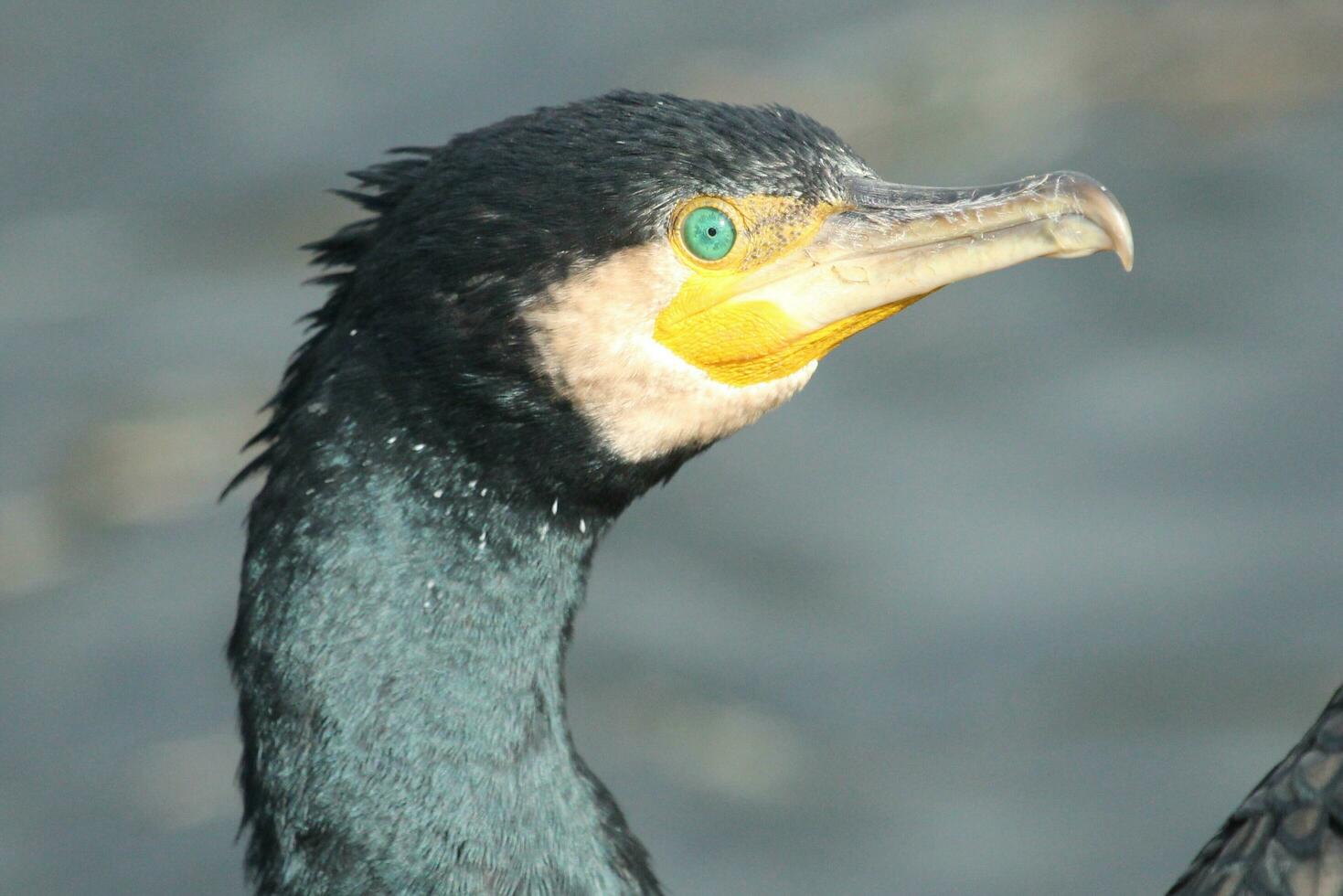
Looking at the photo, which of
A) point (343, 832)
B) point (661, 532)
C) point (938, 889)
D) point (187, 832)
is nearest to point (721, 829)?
point (938, 889)

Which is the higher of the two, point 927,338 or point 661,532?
point 927,338

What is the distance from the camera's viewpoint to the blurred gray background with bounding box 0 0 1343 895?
6.67 meters

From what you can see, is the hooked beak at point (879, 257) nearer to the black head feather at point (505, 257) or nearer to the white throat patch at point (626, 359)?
the white throat patch at point (626, 359)

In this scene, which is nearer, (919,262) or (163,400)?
(919,262)

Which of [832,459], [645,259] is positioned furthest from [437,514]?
[832,459]

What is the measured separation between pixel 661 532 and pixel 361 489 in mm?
4014

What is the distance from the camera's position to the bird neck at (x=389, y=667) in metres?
3.37

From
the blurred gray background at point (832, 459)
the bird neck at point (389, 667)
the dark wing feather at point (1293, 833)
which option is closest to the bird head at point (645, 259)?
the bird neck at point (389, 667)

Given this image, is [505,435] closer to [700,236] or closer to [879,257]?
[700,236]

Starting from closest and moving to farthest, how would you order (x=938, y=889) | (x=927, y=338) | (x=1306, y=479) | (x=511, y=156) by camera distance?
(x=511, y=156) → (x=938, y=889) → (x=1306, y=479) → (x=927, y=338)

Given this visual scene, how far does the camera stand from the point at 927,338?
7.98 m

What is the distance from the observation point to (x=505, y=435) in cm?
341

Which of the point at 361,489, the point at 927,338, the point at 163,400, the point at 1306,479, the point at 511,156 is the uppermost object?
the point at 163,400

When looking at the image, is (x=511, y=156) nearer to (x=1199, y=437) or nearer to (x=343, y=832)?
(x=343, y=832)
